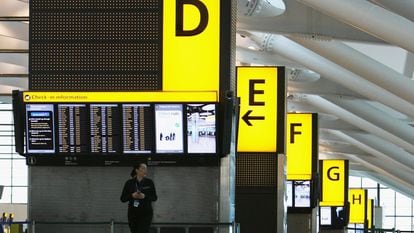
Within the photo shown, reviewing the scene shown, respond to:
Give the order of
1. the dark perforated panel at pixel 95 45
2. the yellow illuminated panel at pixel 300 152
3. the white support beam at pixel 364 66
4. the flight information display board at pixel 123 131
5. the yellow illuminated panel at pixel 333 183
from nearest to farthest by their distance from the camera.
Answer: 1. the flight information display board at pixel 123 131
2. the dark perforated panel at pixel 95 45
3. the yellow illuminated panel at pixel 300 152
4. the white support beam at pixel 364 66
5. the yellow illuminated panel at pixel 333 183

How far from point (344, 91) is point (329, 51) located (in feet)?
43.0

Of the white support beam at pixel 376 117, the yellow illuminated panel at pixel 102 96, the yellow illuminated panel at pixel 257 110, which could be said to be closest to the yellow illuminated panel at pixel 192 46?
the yellow illuminated panel at pixel 102 96

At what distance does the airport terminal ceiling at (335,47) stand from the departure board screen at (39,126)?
10.4 metres

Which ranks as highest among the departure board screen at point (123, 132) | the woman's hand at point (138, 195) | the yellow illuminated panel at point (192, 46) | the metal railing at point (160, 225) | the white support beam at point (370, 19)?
the white support beam at point (370, 19)

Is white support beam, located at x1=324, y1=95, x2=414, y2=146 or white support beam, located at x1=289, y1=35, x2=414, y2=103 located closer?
white support beam, located at x1=289, y1=35, x2=414, y2=103

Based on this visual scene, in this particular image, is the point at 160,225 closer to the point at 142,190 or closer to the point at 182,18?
the point at 142,190

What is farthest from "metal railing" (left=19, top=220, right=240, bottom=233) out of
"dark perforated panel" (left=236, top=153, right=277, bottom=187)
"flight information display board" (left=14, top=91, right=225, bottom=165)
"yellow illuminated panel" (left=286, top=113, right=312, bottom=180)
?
"yellow illuminated panel" (left=286, top=113, right=312, bottom=180)

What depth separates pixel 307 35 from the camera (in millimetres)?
29484

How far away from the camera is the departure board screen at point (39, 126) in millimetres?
14414

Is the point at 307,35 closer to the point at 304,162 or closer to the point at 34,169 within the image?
the point at 304,162

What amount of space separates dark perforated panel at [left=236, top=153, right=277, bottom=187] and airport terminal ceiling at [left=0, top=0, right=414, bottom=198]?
14.5 ft

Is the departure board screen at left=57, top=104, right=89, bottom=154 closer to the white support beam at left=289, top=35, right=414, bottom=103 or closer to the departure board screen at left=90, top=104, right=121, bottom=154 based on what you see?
the departure board screen at left=90, top=104, right=121, bottom=154

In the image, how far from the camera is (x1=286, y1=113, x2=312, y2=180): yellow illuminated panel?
3121 centimetres

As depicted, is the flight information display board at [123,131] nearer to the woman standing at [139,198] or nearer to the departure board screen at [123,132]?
the departure board screen at [123,132]
